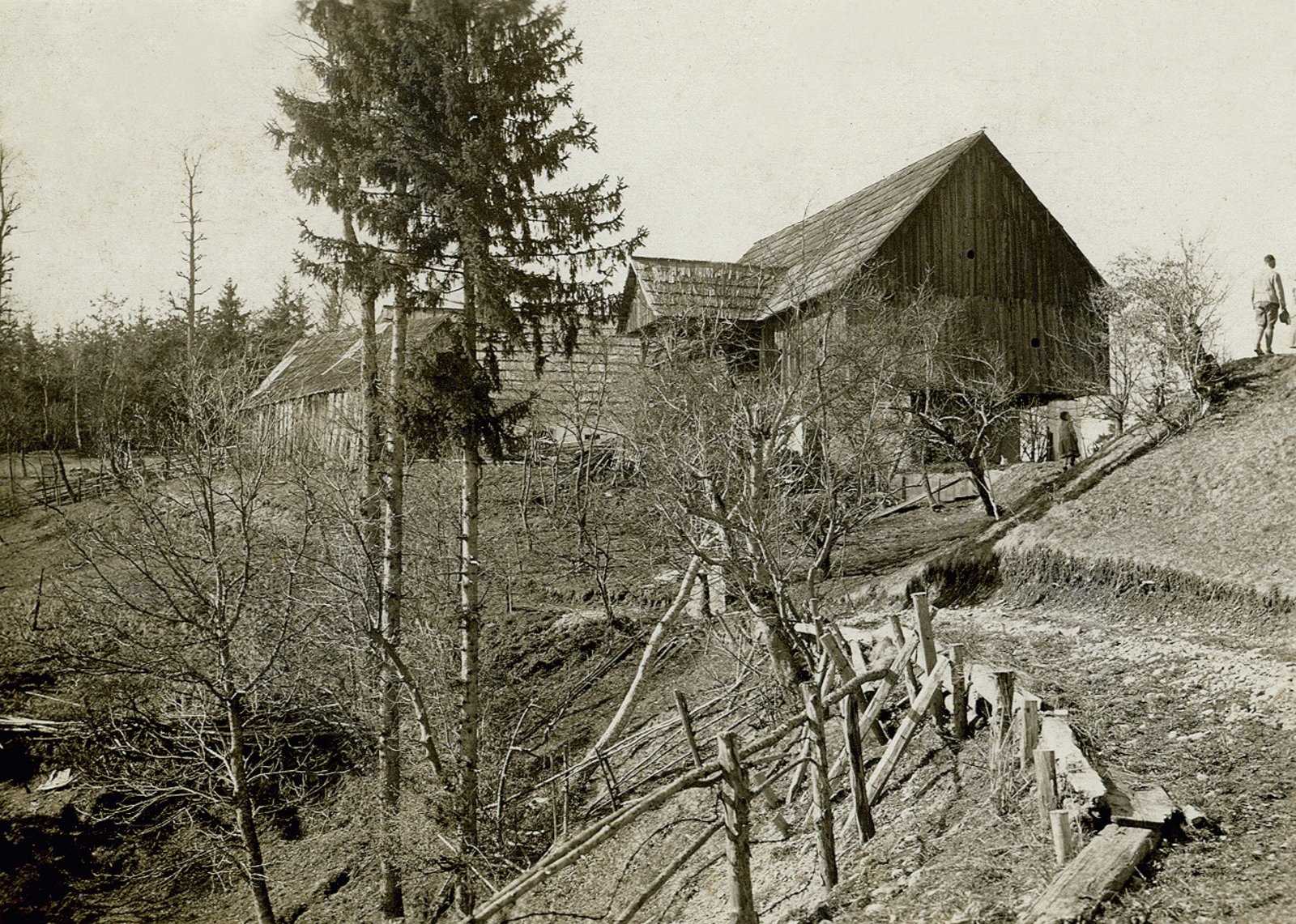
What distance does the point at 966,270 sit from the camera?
66.7 ft

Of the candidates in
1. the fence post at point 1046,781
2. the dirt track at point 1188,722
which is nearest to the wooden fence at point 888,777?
the fence post at point 1046,781

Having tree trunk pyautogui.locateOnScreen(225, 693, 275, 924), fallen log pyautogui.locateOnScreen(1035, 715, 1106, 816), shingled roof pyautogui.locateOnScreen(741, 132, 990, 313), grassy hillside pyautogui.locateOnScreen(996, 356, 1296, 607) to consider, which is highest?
shingled roof pyautogui.locateOnScreen(741, 132, 990, 313)

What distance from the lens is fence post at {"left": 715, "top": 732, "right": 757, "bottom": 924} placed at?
5062mm

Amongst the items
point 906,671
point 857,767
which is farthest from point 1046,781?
point 906,671

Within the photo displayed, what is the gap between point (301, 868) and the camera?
52.1 feet

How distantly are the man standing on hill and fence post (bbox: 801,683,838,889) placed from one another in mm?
12945

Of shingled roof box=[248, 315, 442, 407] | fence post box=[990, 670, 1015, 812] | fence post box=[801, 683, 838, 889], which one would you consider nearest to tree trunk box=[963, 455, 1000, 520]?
fence post box=[990, 670, 1015, 812]

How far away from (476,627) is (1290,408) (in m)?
12.4

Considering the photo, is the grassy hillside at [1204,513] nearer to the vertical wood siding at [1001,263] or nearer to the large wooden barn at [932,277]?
the large wooden barn at [932,277]

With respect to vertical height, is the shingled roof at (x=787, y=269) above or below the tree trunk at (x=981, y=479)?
above

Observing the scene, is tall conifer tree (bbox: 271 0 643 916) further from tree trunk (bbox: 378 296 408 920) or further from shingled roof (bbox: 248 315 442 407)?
shingled roof (bbox: 248 315 442 407)

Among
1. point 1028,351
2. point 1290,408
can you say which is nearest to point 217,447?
point 1290,408

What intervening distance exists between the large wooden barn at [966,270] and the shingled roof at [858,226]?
5 centimetres

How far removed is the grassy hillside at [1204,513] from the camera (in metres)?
10.3
